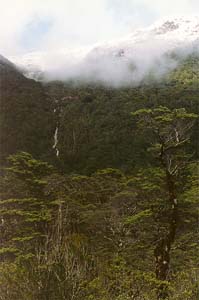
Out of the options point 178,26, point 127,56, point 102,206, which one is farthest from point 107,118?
point 178,26

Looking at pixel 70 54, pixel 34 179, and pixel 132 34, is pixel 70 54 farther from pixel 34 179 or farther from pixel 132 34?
pixel 34 179

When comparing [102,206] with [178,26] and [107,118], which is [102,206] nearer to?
[107,118]

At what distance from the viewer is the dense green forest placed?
10.9 m

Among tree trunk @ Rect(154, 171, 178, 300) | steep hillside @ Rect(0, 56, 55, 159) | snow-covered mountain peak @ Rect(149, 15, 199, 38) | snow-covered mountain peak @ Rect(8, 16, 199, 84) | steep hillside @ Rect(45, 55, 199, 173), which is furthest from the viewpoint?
snow-covered mountain peak @ Rect(149, 15, 199, 38)

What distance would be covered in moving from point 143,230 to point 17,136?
4194 centimetres

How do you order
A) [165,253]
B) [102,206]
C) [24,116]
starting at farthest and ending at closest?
1. [24,116]
2. [102,206]
3. [165,253]

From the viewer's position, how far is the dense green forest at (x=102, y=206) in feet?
35.7

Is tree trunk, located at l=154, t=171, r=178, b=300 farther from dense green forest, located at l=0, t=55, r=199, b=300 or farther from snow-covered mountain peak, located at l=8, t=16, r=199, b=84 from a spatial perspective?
snow-covered mountain peak, located at l=8, t=16, r=199, b=84

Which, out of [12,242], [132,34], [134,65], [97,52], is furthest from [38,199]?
[132,34]

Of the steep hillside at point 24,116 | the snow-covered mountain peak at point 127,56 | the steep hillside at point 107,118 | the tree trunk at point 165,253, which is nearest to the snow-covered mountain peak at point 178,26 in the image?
the snow-covered mountain peak at point 127,56

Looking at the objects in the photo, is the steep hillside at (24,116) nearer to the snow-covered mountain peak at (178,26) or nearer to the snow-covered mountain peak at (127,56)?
the snow-covered mountain peak at (127,56)

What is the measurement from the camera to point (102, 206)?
23.5 m

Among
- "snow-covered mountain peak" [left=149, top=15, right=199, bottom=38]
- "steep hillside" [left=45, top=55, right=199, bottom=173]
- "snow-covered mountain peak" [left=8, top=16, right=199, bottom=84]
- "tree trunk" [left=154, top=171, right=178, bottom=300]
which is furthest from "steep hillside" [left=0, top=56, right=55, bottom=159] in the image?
"snow-covered mountain peak" [left=149, top=15, right=199, bottom=38]

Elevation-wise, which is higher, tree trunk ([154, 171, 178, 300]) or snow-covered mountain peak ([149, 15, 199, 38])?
snow-covered mountain peak ([149, 15, 199, 38])
